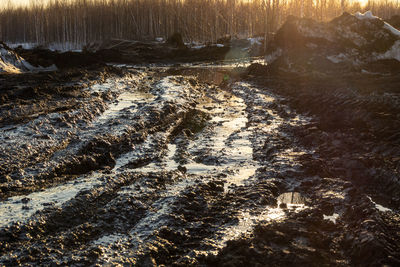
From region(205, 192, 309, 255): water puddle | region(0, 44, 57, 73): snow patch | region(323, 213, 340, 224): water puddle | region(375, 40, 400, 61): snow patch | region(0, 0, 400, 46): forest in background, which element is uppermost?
region(0, 0, 400, 46): forest in background

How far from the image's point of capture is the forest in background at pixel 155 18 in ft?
127

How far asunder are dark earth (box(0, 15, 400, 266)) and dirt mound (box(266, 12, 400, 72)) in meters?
4.28

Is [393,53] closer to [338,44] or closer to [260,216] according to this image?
[338,44]

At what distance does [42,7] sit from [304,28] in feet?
136

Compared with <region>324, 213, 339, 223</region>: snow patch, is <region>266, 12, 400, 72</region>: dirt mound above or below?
above

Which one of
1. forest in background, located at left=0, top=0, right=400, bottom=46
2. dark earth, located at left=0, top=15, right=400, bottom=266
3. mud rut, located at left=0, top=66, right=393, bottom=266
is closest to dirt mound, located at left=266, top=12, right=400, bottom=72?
dark earth, located at left=0, top=15, right=400, bottom=266

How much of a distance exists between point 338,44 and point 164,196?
38.2 feet

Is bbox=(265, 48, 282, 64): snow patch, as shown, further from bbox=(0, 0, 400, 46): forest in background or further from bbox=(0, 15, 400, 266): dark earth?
bbox=(0, 0, 400, 46): forest in background

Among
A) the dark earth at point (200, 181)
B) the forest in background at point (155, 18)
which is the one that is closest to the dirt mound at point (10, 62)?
the dark earth at point (200, 181)

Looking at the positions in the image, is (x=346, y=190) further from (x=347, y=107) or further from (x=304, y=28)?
(x=304, y=28)

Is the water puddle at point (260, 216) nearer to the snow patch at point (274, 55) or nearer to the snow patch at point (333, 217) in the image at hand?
the snow patch at point (333, 217)

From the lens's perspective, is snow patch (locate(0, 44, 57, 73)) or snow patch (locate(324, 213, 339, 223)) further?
snow patch (locate(0, 44, 57, 73))

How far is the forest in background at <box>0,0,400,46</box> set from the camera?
38.6 meters

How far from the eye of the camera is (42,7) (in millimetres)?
44969
